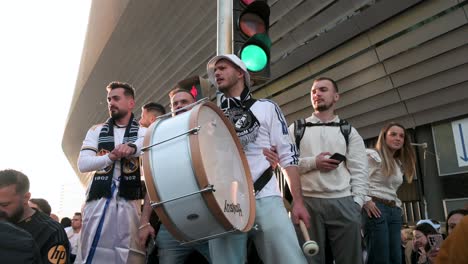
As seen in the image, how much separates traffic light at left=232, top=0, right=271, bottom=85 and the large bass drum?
48.0 inches

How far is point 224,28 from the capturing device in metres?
3.86

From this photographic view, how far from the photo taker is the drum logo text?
2.28 m

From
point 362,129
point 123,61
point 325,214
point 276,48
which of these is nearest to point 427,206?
point 362,129

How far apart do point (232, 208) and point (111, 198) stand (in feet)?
4.74

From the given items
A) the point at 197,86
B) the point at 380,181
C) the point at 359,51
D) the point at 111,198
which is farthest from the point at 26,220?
the point at 359,51

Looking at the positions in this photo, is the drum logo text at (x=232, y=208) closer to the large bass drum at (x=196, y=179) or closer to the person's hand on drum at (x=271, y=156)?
the large bass drum at (x=196, y=179)

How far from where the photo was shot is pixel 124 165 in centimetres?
357

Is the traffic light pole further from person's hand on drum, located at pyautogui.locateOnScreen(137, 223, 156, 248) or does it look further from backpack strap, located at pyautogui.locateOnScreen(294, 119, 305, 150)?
person's hand on drum, located at pyautogui.locateOnScreen(137, 223, 156, 248)

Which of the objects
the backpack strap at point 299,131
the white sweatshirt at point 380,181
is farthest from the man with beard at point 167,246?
the white sweatshirt at point 380,181

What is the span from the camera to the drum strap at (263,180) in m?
2.72

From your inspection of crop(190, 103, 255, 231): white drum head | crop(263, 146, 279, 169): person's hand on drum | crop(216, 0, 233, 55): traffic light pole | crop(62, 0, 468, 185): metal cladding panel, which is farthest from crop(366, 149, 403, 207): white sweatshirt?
crop(62, 0, 468, 185): metal cladding panel

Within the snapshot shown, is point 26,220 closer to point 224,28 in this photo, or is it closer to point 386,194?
point 224,28

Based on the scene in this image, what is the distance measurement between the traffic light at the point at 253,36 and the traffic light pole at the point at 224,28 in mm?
44

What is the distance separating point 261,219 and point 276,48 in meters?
12.6
